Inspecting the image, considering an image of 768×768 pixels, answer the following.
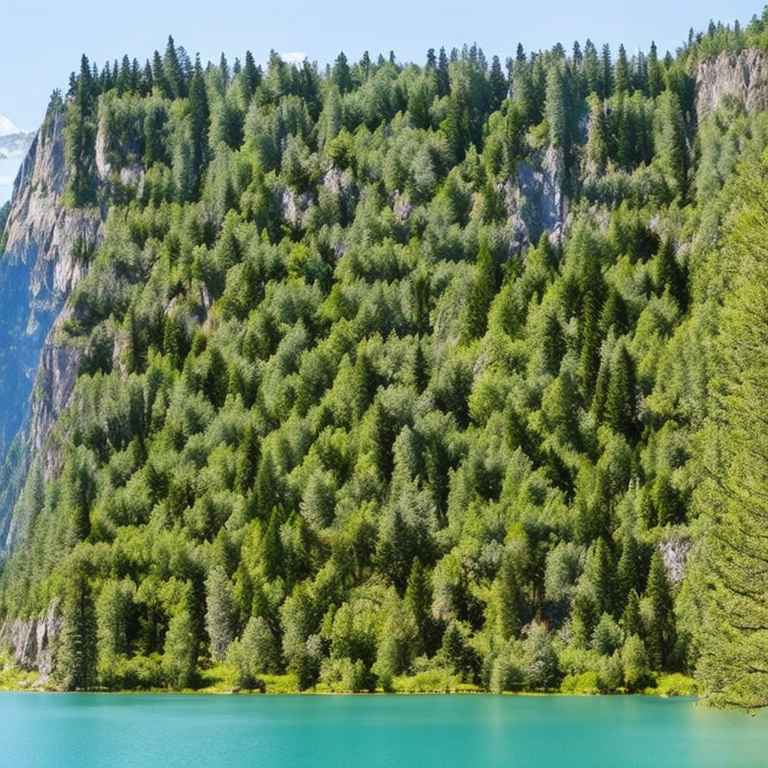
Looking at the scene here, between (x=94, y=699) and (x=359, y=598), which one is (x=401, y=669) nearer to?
(x=359, y=598)

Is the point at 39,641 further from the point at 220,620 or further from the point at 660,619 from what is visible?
the point at 660,619

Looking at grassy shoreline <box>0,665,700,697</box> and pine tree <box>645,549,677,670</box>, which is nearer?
grassy shoreline <box>0,665,700,697</box>

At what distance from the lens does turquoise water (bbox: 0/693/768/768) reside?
80375 mm

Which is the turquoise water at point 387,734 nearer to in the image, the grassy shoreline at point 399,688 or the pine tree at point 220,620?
the grassy shoreline at point 399,688

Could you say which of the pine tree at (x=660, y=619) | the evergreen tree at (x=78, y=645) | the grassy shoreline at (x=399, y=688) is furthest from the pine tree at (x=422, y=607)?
the evergreen tree at (x=78, y=645)

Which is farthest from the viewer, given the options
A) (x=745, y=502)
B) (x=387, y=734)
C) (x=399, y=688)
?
(x=399, y=688)

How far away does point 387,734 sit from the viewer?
95.4m

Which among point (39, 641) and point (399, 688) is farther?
point (39, 641)

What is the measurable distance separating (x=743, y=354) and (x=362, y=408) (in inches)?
5111

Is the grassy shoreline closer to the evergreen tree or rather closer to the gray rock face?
the evergreen tree

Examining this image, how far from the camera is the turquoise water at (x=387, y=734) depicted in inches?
3164

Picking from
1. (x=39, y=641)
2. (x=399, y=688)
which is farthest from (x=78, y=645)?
(x=399, y=688)

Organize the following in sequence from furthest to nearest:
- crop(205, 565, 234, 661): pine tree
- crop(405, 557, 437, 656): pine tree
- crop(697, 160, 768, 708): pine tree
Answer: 1. crop(205, 565, 234, 661): pine tree
2. crop(405, 557, 437, 656): pine tree
3. crop(697, 160, 768, 708): pine tree

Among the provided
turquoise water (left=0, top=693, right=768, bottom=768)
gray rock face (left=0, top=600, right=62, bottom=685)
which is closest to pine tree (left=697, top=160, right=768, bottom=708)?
turquoise water (left=0, top=693, right=768, bottom=768)
